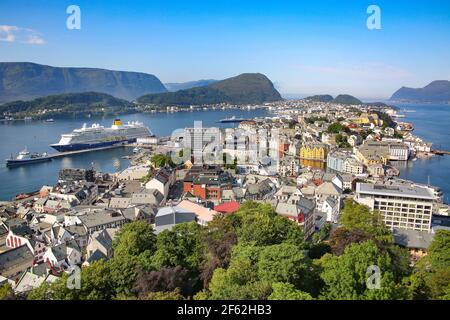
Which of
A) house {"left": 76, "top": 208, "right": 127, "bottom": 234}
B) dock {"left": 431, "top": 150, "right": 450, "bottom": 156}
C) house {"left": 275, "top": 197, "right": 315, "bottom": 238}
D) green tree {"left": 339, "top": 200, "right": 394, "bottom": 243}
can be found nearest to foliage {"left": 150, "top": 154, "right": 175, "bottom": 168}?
house {"left": 76, "top": 208, "right": 127, "bottom": 234}

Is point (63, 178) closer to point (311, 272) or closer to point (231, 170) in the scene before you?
point (231, 170)

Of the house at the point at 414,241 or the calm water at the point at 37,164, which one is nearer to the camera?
the house at the point at 414,241

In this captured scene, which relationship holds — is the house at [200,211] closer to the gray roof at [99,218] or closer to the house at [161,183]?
the gray roof at [99,218]

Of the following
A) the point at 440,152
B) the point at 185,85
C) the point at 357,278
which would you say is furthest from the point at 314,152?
the point at 185,85

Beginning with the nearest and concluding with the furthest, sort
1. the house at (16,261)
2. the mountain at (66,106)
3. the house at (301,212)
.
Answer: the house at (16,261), the house at (301,212), the mountain at (66,106)

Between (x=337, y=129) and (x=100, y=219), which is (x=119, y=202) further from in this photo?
(x=337, y=129)

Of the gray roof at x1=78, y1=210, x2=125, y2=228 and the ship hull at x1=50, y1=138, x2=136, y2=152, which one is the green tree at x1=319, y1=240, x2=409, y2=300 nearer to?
the gray roof at x1=78, y1=210, x2=125, y2=228

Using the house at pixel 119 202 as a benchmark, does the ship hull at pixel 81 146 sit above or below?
above

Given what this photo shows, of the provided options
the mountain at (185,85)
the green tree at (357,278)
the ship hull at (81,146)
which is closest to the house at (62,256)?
the green tree at (357,278)
